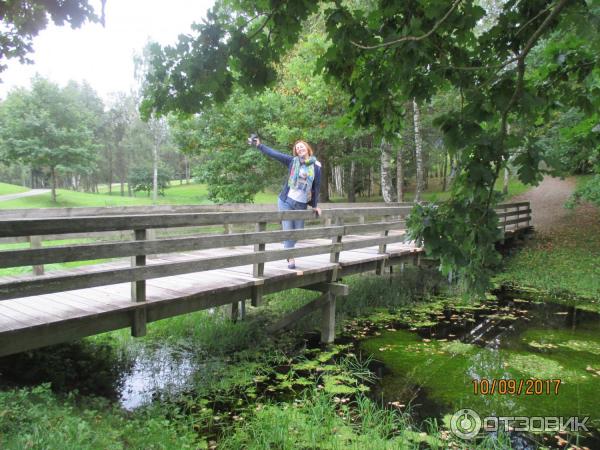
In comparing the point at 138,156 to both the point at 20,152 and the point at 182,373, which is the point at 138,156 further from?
the point at 182,373

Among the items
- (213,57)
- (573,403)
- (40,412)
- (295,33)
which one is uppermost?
(295,33)

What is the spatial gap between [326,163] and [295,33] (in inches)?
643

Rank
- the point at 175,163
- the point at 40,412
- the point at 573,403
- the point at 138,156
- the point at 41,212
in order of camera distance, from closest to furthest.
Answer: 1. the point at 40,412
2. the point at 573,403
3. the point at 41,212
4. the point at 138,156
5. the point at 175,163

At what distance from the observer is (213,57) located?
319 centimetres

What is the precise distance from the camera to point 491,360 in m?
6.27

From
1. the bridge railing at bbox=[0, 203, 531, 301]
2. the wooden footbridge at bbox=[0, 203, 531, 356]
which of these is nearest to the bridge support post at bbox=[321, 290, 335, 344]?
the wooden footbridge at bbox=[0, 203, 531, 356]

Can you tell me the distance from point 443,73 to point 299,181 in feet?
12.6

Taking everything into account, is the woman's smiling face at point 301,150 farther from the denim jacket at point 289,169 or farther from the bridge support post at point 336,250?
the bridge support post at point 336,250

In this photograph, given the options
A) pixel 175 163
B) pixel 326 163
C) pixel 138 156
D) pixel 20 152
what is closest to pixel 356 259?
pixel 326 163

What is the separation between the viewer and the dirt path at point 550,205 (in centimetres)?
1905

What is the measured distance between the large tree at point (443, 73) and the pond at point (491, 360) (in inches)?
114
